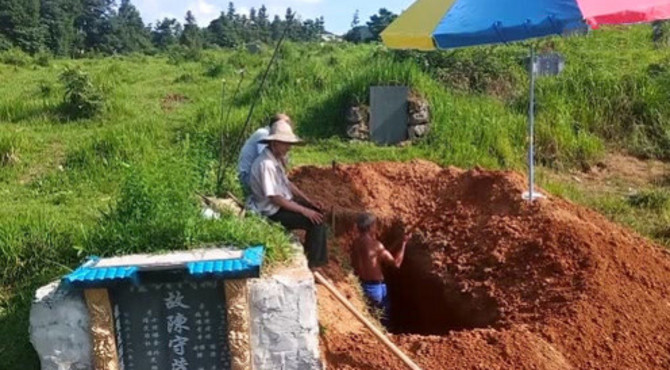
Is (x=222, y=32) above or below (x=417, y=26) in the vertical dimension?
above

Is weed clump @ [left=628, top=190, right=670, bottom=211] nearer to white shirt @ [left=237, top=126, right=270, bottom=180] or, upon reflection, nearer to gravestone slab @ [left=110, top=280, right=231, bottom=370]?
white shirt @ [left=237, top=126, right=270, bottom=180]

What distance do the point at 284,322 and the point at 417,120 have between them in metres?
6.11

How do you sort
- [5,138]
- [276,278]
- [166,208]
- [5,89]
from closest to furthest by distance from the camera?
1. [276,278]
2. [166,208]
3. [5,138]
4. [5,89]

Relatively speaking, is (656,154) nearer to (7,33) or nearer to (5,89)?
(5,89)

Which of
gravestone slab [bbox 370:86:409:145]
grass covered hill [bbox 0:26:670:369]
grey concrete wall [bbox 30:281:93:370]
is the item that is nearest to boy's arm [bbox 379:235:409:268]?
grass covered hill [bbox 0:26:670:369]

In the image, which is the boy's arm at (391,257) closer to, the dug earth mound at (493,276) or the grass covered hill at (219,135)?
the dug earth mound at (493,276)

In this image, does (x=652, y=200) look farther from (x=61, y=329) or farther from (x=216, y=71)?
(x=216, y=71)

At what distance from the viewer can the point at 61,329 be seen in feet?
14.0

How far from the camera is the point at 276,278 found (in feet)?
14.2

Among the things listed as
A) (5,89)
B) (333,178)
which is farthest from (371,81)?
(5,89)

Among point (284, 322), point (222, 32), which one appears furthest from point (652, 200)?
point (222, 32)

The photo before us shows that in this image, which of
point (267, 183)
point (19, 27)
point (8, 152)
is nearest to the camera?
point (267, 183)

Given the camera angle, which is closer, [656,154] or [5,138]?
[5,138]

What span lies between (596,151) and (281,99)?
176 inches
